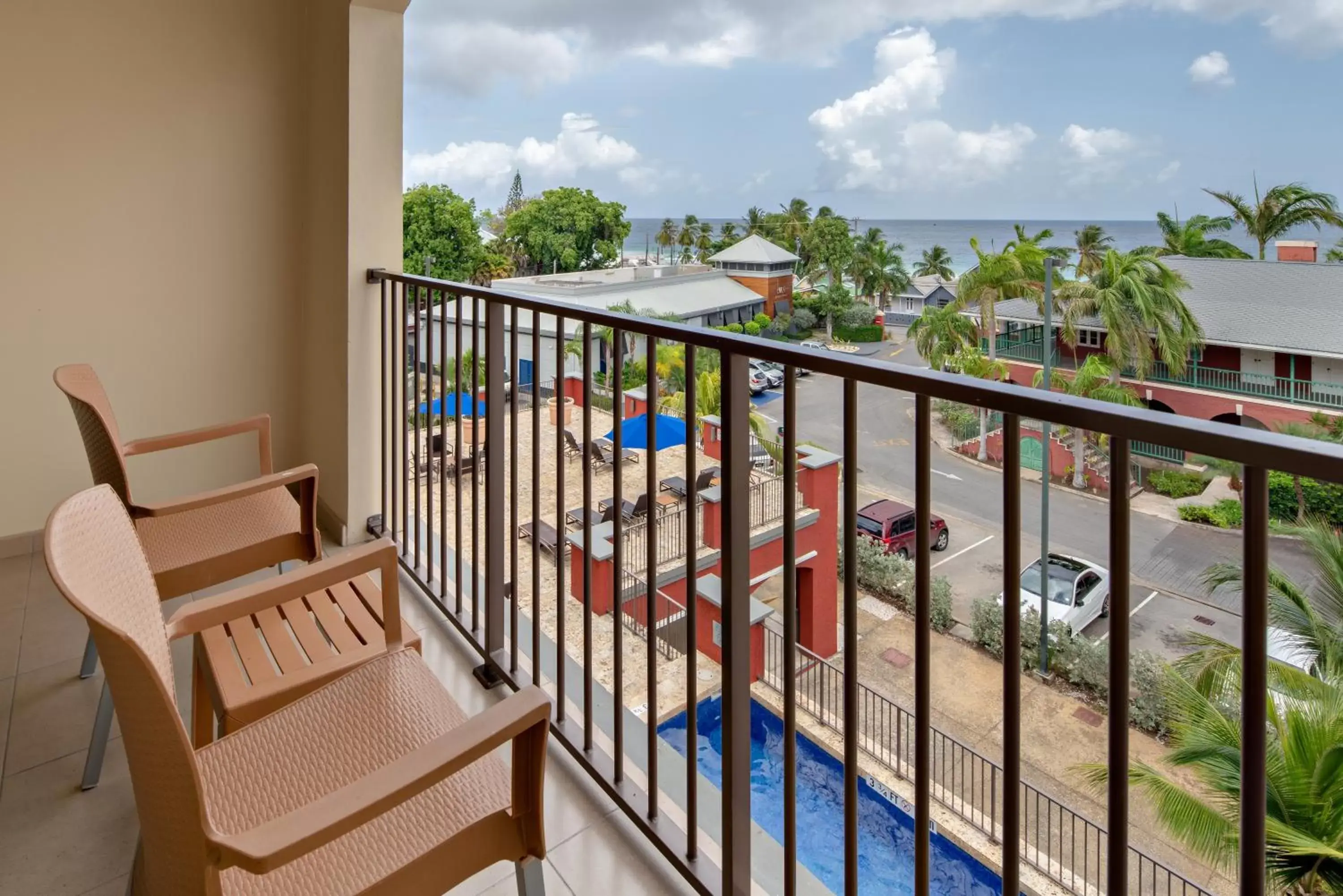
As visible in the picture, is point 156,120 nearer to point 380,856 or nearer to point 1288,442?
point 380,856

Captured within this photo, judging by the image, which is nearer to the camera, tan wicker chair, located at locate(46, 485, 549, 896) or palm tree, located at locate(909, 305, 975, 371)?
tan wicker chair, located at locate(46, 485, 549, 896)

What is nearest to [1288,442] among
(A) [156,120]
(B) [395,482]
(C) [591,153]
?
(B) [395,482]

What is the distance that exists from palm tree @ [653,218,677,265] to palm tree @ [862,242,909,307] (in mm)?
2243

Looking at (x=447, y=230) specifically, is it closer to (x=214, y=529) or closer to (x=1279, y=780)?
(x=214, y=529)

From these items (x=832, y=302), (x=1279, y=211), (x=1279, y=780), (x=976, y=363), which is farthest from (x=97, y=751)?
(x=1279, y=211)

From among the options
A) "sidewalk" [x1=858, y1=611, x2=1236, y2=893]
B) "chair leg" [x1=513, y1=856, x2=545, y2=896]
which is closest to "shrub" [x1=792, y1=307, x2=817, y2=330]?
"sidewalk" [x1=858, y1=611, x2=1236, y2=893]

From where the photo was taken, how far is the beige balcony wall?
2543 mm

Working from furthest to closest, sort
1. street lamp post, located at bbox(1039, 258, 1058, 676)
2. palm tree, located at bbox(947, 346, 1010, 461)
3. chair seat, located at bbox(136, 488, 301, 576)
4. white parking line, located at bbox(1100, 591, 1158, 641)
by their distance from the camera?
palm tree, located at bbox(947, 346, 1010, 461) → chair seat, located at bbox(136, 488, 301, 576) → street lamp post, located at bbox(1039, 258, 1058, 676) → white parking line, located at bbox(1100, 591, 1158, 641)

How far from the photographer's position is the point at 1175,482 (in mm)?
962

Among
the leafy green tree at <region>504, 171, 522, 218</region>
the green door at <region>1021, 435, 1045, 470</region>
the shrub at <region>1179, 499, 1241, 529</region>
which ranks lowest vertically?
the shrub at <region>1179, 499, 1241, 529</region>

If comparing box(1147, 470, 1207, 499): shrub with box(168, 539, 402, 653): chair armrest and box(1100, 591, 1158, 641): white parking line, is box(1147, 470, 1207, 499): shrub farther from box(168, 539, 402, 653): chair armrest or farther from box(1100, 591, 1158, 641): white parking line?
box(168, 539, 402, 653): chair armrest

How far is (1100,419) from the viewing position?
65cm

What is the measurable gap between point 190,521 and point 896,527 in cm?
157

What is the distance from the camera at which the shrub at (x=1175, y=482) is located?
0.82 meters
